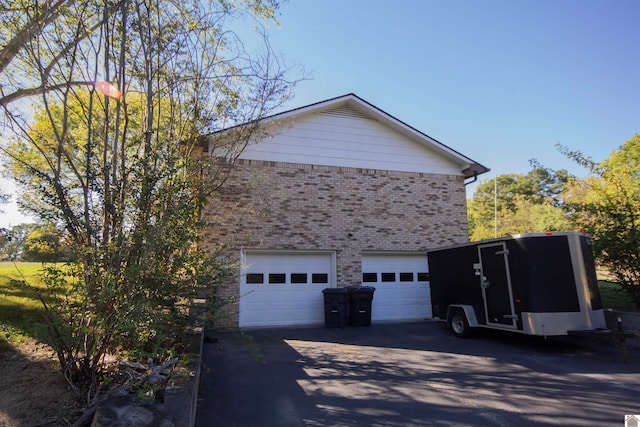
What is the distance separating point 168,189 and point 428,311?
32.9ft

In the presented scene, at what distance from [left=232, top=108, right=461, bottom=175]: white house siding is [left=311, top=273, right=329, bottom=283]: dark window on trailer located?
3541mm

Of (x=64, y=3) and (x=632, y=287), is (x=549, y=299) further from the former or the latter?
(x=64, y=3)

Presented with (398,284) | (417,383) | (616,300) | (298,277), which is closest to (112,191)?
(417,383)

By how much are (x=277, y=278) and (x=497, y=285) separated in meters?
5.95

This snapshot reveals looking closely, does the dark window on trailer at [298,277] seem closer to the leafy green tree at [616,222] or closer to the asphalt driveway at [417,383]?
the asphalt driveway at [417,383]

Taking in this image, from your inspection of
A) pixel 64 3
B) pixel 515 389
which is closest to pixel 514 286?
pixel 515 389

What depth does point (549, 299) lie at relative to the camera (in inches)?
292

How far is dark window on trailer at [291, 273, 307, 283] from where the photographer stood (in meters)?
11.2

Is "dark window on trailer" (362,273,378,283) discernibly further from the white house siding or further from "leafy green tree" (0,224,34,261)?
"leafy green tree" (0,224,34,261)

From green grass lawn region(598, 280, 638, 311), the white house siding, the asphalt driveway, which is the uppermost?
the white house siding

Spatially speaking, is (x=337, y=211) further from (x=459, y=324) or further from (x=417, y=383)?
(x=417, y=383)

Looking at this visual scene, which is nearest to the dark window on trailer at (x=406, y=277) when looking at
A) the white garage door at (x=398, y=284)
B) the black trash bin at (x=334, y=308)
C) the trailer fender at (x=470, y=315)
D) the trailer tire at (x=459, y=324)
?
the white garage door at (x=398, y=284)

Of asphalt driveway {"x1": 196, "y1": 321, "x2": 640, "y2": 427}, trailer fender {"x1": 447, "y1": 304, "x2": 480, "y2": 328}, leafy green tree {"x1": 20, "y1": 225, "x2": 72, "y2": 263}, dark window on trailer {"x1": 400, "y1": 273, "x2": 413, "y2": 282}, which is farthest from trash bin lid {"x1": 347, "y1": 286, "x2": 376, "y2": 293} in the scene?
leafy green tree {"x1": 20, "y1": 225, "x2": 72, "y2": 263}

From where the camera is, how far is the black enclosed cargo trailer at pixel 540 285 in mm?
7375
